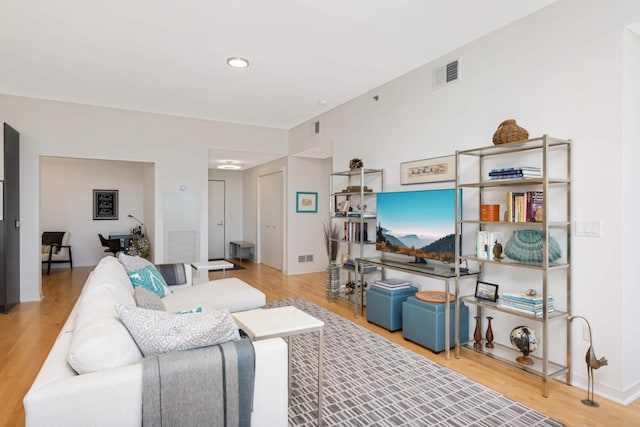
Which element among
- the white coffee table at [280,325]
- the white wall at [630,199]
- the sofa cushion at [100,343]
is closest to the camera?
the sofa cushion at [100,343]

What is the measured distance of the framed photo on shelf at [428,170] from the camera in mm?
3469

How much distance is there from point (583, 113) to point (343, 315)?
301cm

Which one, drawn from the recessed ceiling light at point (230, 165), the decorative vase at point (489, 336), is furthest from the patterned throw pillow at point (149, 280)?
the recessed ceiling light at point (230, 165)

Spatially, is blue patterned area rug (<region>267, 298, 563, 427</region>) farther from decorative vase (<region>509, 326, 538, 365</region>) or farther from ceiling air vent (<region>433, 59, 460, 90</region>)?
ceiling air vent (<region>433, 59, 460, 90</region>)

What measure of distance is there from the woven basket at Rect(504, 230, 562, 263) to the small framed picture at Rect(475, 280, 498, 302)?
1.04 ft

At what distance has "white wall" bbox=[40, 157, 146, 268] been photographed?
762cm

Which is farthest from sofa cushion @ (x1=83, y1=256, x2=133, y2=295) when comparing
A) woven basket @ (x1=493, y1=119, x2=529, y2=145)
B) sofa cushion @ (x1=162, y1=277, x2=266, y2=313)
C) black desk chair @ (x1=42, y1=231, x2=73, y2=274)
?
black desk chair @ (x1=42, y1=231, x2=73, y2=274)

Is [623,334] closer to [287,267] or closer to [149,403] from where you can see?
[149,403]

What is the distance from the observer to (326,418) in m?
2.15

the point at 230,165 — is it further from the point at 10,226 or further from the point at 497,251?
the point at 497,251

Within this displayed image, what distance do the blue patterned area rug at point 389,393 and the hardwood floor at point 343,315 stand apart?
0.14m

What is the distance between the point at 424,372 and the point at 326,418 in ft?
3.23

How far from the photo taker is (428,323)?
10.3 ft

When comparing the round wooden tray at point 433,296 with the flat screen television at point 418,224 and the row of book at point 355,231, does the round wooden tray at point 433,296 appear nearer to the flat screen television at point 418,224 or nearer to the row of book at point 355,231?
the flat screen television at point 418,224
